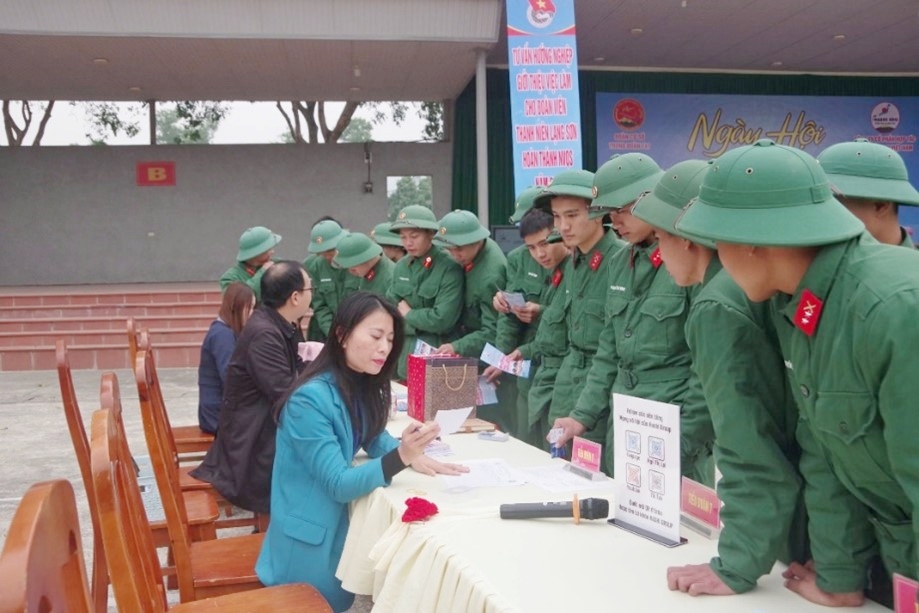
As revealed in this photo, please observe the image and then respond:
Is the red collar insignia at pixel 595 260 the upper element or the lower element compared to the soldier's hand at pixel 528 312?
upper

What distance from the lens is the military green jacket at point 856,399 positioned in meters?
1.05

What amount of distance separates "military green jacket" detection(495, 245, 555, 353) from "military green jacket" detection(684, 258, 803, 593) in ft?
8.19

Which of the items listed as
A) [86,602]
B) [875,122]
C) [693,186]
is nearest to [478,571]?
[86,602]

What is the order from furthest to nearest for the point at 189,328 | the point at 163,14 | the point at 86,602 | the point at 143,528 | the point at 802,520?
the point at 189,328 < the point at 163,14 < the point at 143,528 < the point at 802,520 < the point at 86,602

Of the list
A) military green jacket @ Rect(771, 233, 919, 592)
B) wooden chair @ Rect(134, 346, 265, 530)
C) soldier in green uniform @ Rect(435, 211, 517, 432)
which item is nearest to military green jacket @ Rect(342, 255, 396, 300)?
soldier in green uniform @ Rect(435, 211, 517, 432)

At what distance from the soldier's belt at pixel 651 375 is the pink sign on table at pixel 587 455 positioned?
352 mm

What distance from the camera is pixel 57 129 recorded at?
12.6 meters

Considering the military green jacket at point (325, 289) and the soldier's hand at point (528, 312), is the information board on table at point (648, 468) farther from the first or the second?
the military green jacket at point (325, 289)

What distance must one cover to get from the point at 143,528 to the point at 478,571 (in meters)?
0.81

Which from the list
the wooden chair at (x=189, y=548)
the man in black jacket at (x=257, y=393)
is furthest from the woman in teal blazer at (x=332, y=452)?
the man in black jacket at (x=257, y=393)

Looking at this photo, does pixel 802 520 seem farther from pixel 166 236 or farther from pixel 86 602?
pixel 166 236

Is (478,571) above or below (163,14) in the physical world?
below

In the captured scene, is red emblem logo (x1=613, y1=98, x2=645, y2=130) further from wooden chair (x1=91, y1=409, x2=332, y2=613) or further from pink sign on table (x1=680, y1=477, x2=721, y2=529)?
pink sign on table (x1=680, y1=477, x2=721, y2=529)

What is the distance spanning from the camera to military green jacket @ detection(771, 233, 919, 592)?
3.43ft
